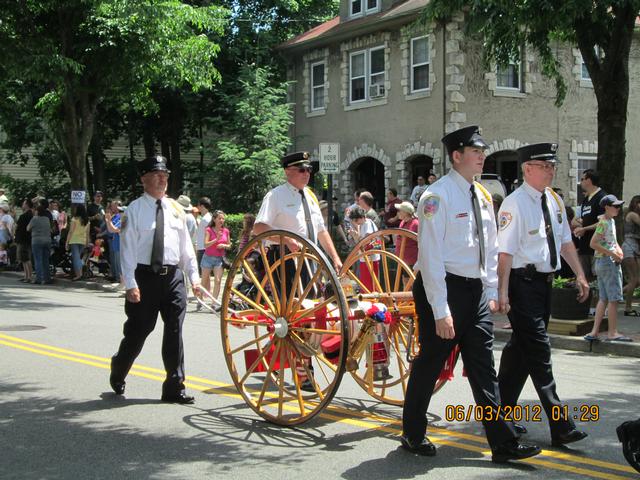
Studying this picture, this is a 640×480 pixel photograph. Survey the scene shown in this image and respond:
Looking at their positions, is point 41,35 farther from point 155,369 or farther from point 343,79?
point 155,369

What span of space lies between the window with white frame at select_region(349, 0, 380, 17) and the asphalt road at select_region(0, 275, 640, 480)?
71.0 feet

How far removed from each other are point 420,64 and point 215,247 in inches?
551

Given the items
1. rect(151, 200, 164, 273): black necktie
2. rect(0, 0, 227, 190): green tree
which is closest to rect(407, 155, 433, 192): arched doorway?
rect(0, 0, 227, 190): green tree

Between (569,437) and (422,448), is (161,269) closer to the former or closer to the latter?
(422,448)

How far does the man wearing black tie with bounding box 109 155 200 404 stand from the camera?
7301mm

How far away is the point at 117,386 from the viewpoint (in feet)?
25.0

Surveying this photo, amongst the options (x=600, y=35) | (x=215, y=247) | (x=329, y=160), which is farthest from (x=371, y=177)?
(x=600, y=35)

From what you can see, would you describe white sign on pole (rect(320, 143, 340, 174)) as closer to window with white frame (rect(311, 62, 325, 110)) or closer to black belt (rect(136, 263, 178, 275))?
black belt (rect(136, 263, 178, 275))

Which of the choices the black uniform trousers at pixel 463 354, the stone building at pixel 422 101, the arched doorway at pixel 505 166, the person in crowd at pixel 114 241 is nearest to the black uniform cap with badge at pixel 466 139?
the black uniform trousers at pixel 463 354

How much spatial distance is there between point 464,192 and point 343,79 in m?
24.8

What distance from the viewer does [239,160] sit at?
2784cm

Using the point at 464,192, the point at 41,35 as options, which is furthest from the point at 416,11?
the point at 464,192

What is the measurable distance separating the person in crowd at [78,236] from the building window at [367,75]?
1192 cm

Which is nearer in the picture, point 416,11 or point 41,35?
point 41,35
